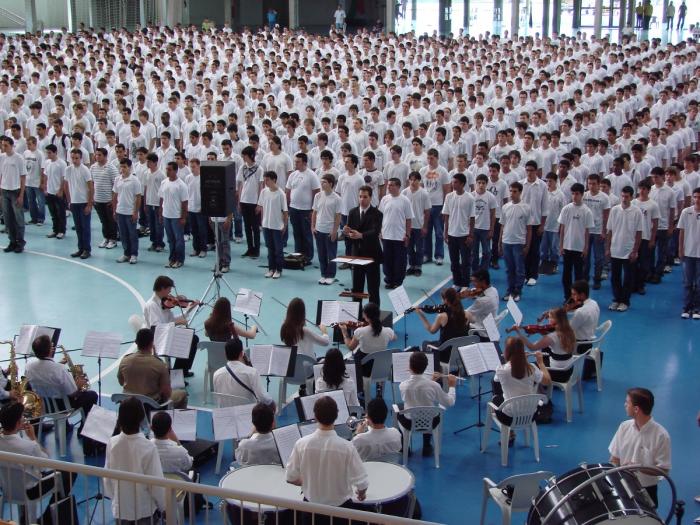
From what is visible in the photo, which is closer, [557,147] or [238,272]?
[238,272]

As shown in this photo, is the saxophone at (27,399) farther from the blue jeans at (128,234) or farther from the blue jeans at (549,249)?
the blue jeans at (549,249)

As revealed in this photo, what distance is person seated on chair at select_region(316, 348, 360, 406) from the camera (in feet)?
28.9

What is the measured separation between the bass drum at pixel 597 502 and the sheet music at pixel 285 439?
221cm

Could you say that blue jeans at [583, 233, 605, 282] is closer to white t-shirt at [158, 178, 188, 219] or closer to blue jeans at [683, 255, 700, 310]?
Answer: blue jeans at [683, 255, 700, 310]

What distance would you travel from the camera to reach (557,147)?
58.9 ft

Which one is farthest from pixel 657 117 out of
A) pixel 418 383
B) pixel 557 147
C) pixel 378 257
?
pixel 418 383

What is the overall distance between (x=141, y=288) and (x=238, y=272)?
1.72 m

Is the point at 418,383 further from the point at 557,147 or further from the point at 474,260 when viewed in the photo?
the point at 557,147

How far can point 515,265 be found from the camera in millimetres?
14336

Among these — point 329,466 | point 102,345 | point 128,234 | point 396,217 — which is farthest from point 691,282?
point 128,234

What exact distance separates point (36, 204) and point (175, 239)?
4538 millimetres

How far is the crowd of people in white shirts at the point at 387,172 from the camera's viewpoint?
47.1ft

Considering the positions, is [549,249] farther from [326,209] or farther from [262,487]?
[262,487]

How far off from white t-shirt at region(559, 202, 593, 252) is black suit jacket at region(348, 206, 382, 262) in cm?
274
